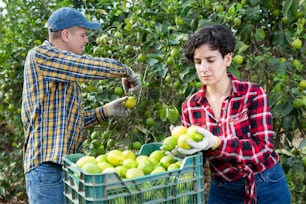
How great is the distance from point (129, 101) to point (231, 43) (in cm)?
67

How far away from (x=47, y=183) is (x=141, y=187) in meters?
0.83

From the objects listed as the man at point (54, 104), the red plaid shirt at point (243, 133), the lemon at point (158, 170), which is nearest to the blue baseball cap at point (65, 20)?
the man at point (54, 104)

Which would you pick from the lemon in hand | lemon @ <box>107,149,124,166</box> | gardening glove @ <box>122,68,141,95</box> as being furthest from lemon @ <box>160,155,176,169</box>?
the lemon in hand

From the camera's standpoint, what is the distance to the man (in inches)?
79.0

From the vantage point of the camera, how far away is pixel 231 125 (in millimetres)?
1760

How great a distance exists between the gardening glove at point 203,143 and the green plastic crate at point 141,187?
4cm

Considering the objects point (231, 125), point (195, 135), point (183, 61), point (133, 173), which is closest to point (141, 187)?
point (133, 173)

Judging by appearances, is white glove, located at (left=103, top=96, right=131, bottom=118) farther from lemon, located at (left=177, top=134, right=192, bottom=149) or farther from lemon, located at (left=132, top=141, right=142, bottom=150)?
lemon, located at (left=177, top=134, right=192, bottom=149)

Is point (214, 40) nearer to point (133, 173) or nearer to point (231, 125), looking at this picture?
point (231, 125)

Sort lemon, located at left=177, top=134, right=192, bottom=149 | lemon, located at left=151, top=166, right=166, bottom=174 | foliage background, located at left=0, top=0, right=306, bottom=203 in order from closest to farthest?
lemon, located at left=151, top=166, right=166, bottom=174
lemon, located at left=177, top=134, right=192, bottom=149
foliage background, located at left=0, top=0, right=306, bottom=203

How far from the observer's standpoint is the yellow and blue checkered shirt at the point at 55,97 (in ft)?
6.56

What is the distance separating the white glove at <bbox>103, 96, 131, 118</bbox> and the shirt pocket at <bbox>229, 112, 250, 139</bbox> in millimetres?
752

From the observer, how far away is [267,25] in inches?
109

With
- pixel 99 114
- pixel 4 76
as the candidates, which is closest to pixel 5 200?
pixel 4 76
